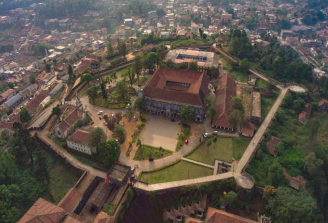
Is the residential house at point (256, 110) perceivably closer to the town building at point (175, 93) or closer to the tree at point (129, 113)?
the town building at point (175, 93)

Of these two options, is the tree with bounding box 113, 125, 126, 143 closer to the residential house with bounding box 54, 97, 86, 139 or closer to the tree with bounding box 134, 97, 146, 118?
the tree with bounding box 134, 97, 146, 118

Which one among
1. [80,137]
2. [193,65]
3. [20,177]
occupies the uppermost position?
[193,65]

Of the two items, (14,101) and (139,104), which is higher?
(139,104)

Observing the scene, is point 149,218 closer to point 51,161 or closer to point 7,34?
point 51,161

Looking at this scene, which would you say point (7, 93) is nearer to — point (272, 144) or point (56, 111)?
point (56, 111)

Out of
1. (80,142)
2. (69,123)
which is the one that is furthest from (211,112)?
(69,123)
